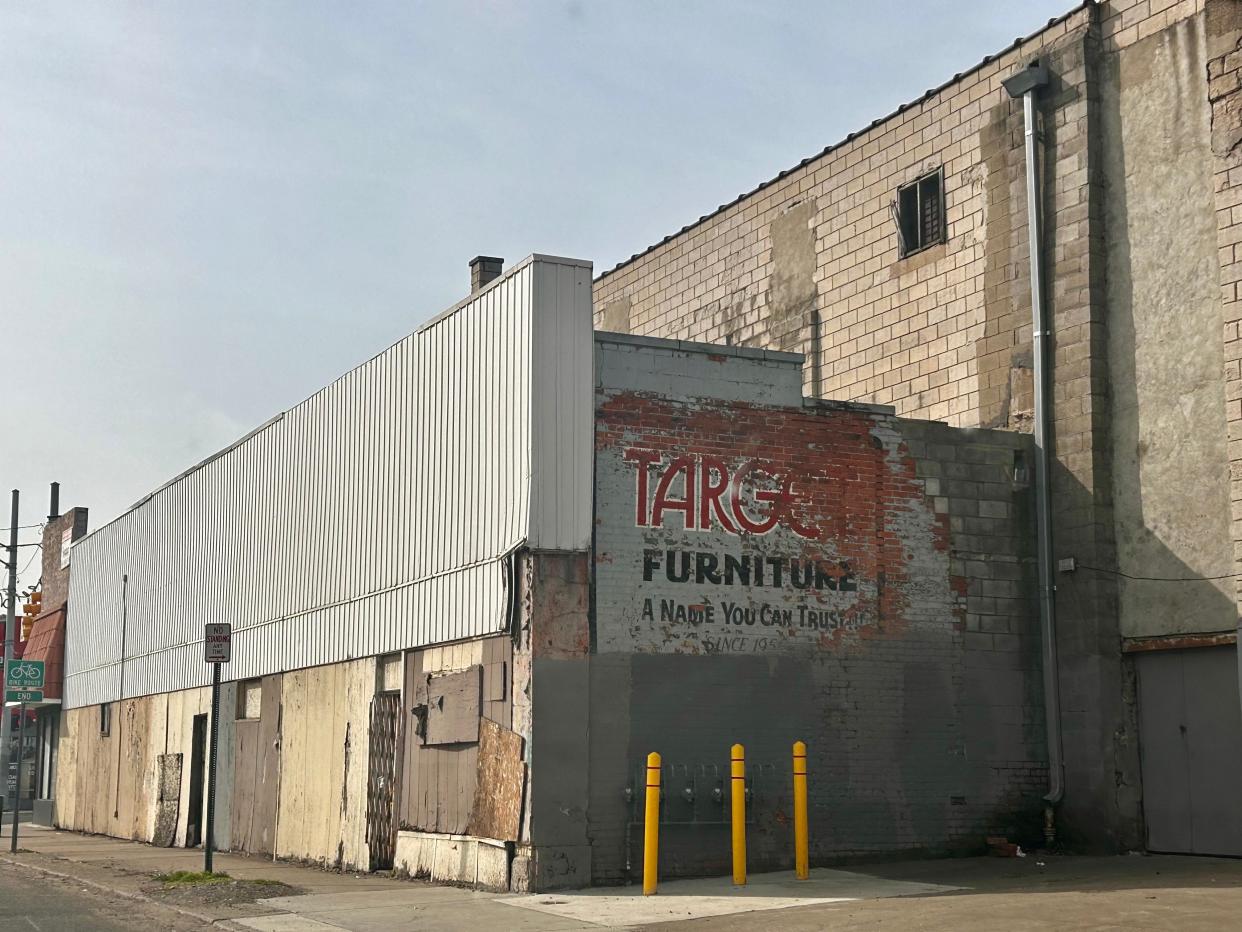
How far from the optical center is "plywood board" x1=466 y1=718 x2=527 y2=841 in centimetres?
1477

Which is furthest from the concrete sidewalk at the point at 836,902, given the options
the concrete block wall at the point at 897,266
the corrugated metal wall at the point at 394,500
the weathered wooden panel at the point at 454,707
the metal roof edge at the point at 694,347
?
the concrete block wall at the point at 897,266

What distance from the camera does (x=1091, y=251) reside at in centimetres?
1811

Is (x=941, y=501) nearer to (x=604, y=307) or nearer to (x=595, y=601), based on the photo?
(x=595, y=601)

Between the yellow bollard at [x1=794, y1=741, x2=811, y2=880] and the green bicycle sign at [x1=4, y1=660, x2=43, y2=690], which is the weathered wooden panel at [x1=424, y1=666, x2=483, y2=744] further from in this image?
the green bicycle sign at [x1=4, y1=660, x2=43, y2=690]

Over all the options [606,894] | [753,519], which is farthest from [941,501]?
[606,894]

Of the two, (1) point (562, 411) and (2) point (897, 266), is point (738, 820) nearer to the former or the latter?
(1) point (562, 411)

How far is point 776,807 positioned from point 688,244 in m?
13.8

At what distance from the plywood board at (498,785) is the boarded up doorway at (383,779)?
2471 millimetres

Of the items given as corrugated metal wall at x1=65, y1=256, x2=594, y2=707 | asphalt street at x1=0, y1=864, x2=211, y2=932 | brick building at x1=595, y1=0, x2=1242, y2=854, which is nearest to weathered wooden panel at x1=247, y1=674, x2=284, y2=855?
corrugated metal wall at x1=65, y1=256, x2=594, y2=707

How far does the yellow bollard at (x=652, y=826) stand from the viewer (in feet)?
46.1

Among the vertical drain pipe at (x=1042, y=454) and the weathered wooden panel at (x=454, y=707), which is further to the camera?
the vertical drain pipe at (x=1042, y=454)

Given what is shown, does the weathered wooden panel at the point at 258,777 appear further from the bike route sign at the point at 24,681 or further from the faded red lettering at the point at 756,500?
the faded red lettering at the point at 756,500

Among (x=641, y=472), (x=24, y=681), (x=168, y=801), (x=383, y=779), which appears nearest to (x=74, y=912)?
(x=383, y=779)

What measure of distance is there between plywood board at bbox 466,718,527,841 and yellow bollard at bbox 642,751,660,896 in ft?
4.50
